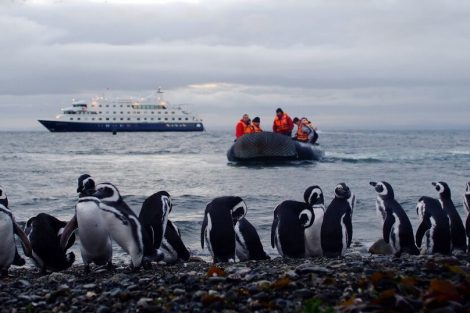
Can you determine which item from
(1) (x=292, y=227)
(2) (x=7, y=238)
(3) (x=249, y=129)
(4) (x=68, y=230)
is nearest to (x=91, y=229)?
(4) (x=68, y=230)

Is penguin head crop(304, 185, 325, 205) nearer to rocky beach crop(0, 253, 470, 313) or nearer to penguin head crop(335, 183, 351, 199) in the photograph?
penguin head crop(335, 183, 351, 199)

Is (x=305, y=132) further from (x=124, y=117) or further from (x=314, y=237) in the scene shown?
(x=124, y=117)

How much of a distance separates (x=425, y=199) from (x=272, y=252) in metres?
2.35

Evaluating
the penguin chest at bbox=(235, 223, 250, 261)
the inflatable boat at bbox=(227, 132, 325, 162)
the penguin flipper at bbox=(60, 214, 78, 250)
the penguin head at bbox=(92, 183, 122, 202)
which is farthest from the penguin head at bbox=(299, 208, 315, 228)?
the inflatable boat at bbox=(227, 132, 325, 162)

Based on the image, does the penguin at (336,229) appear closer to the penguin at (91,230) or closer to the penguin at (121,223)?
the penguin at (121,223)

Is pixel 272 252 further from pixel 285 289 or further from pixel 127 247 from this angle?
pixel 285 289

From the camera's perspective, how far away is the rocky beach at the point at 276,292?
4691 millimetres

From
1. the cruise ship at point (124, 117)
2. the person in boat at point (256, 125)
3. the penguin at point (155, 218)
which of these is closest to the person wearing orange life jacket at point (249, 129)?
the person in boat at point (256, 125)

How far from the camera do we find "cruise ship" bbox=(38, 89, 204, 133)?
108 meters

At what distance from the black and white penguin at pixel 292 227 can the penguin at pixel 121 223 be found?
6.14 feet

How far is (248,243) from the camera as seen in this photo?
907 cm

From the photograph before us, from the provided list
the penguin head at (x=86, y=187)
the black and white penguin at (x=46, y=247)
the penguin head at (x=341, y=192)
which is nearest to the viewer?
the penguin head at (x=86, y=187)

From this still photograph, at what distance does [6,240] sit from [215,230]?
7.91ft

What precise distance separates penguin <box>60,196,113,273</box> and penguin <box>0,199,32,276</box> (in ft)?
1.43
